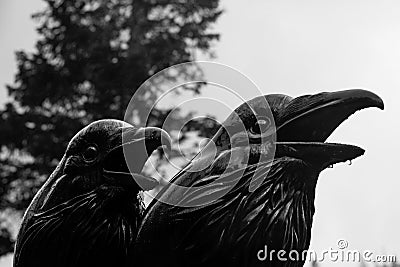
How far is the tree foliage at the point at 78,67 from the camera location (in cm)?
1587

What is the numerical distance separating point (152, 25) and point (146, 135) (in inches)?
548

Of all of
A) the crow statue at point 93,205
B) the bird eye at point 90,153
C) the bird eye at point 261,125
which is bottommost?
the crow statue at point 93,205

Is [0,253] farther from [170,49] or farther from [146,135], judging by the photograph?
[146,135]

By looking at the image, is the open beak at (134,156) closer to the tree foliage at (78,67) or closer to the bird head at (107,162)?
the bird head at (107,162)

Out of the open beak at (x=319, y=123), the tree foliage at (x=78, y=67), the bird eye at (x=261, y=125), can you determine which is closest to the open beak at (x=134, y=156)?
the bird eye at (x=261, y=125)

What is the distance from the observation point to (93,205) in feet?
9.12

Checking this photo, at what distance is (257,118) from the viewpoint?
2615 mm

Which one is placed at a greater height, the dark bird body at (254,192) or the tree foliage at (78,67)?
the tree foliage at (78,67)

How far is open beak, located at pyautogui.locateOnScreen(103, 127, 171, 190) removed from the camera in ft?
9.28

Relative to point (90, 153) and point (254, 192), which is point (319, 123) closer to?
point (254, 192)

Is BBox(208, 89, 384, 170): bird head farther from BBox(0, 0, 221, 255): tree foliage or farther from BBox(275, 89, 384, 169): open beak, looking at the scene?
BBox(0, 0, 221, 255): tree foliage

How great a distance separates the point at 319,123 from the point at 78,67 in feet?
48.0

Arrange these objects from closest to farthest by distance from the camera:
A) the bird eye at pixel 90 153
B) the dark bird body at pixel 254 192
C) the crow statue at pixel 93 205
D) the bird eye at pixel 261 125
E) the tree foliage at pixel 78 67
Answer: the dark bird body at pixel 254 192 < the bird eye at pixel 261 125 < the crow statue at pixel 93 205 < the bird eye at pixel 90 153 < the tree foliage at pixel 78 67

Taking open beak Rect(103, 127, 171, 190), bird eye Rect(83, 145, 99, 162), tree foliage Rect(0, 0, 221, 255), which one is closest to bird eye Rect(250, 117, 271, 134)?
open beak Rect(103, 127, 171, 190)
